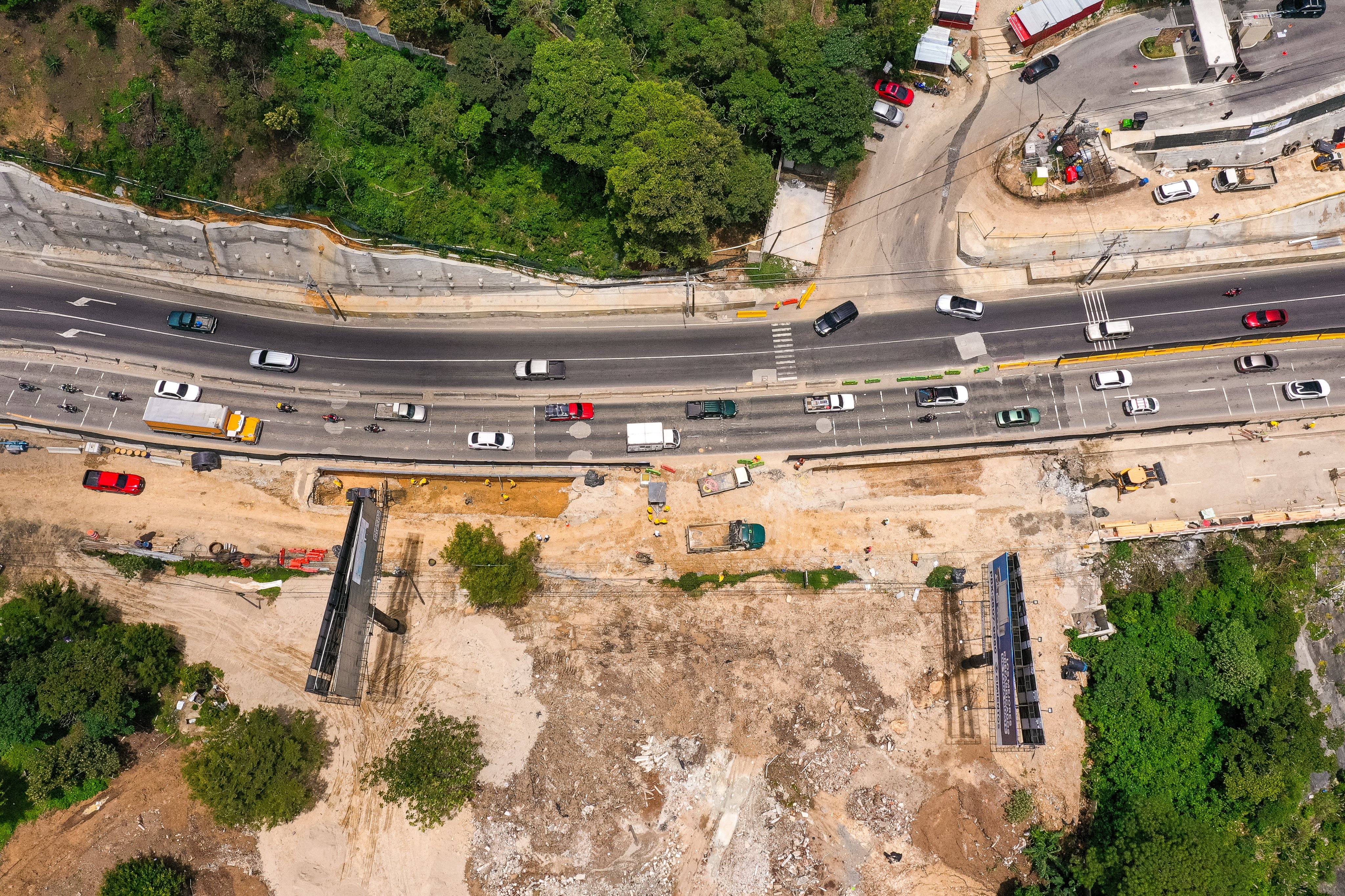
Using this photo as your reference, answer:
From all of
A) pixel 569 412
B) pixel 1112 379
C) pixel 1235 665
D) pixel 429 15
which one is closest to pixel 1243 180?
pixel 1112 379

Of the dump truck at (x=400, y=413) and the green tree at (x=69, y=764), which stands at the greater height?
the dump truck at (x=400, y=413)

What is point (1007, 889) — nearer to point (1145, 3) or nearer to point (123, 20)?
point (1145, 3)

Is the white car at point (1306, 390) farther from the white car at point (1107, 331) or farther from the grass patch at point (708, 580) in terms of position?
the grass patch at point (708, 580)

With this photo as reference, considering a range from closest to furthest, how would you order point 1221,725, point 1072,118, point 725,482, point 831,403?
1. point 1221,725
2. point 725,482
3. point 831,403
4. point 1072,118

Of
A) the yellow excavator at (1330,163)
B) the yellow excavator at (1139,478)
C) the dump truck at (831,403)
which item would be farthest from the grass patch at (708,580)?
the yellow excavator at (1330,163)

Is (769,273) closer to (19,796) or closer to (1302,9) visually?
(1302,9)
